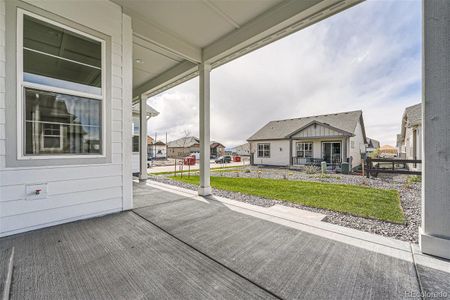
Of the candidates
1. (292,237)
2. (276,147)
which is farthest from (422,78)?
(276,147)

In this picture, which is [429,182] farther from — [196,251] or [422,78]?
[196,251]

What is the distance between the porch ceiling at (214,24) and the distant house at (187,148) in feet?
111

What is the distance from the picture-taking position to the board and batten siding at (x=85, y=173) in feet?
7.41

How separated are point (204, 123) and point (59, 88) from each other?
101 inches

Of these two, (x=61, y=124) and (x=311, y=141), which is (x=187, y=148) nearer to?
(x=311, y=141)

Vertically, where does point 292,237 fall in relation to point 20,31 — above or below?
below

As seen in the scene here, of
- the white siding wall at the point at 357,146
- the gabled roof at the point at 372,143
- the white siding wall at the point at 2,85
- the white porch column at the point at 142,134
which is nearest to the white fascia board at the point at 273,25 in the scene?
the white siding wall at the point at 2,85

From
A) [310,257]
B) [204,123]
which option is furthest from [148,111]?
[310,257]

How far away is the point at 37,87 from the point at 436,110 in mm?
4637

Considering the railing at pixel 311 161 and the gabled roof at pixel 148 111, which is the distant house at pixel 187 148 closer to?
the railing at pixel 311 161

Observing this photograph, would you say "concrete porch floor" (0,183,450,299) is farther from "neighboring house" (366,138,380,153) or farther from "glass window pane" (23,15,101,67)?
"neighboring house" (366,138,380,153)

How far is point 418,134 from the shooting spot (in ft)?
27.8

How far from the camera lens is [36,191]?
7.93ft

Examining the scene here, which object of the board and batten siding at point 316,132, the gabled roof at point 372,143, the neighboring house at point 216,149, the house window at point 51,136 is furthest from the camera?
Answer: the neighboring house at point 216,149
